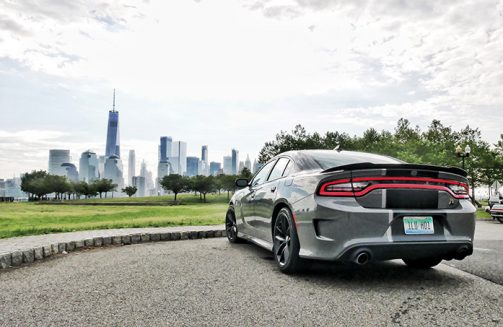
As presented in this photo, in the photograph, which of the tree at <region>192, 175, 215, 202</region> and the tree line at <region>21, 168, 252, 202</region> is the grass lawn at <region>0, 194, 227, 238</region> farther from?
the tree at <region>192, 175, 215, 202</region>

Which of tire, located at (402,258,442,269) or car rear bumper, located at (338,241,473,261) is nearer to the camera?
car rear bumper, located at (338,241,473,261)

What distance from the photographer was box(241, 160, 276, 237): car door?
698 centimetres

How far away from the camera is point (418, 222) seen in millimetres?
4656

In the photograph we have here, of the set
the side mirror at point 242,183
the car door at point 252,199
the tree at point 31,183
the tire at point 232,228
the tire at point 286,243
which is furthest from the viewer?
the tree at point 31,183

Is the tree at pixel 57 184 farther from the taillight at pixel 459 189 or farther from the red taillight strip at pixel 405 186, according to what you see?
the taillight at pixel 459 189

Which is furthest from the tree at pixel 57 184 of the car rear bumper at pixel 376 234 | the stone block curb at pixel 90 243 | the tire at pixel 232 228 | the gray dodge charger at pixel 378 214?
the car rear bumper at pixel 376 234

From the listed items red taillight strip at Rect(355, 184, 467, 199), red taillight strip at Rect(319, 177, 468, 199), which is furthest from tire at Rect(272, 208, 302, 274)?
red taillight strip at Rect(355, 184, 467, 199)

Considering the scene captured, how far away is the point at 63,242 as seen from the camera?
7824mm

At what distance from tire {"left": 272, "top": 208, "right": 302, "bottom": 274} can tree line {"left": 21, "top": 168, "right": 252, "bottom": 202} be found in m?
71.9

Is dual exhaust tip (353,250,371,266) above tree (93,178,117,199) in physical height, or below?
above

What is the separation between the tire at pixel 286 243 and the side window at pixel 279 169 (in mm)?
779

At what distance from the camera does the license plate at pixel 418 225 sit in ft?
15.1

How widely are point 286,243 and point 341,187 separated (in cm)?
115

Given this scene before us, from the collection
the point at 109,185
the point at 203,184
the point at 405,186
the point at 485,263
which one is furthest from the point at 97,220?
the point at 109,185
